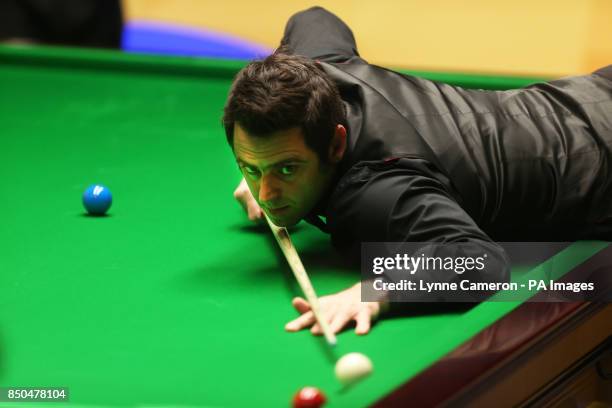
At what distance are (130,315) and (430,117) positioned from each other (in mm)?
882

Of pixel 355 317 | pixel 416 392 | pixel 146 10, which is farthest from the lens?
pixel 146 10

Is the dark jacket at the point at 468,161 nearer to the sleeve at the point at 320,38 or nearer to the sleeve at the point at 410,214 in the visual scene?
the sleeve at the point at 410,214

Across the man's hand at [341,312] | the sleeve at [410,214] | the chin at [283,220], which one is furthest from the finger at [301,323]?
the chin at [283,220]

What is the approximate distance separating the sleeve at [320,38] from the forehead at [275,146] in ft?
1.76

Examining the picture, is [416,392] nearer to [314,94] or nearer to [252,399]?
[252,399]

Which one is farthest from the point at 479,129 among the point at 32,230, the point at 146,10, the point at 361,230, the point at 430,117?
the point at 146,10

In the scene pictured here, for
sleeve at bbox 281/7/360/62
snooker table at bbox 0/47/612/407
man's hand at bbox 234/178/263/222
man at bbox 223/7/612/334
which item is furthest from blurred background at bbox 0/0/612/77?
man at bbox 223/7/612/334

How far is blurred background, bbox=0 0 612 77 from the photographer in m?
5.42

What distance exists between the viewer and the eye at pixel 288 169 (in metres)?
2.39

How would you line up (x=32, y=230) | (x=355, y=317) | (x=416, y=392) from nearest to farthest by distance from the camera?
(x=416, y=392)
(x=355, y=317)
(x=32, y=230)

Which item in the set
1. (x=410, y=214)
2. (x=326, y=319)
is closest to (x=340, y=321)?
(x=326, y=319)

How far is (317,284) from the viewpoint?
2.41 m

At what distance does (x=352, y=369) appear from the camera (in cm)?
179

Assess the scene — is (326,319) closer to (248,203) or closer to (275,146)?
(275,146)
